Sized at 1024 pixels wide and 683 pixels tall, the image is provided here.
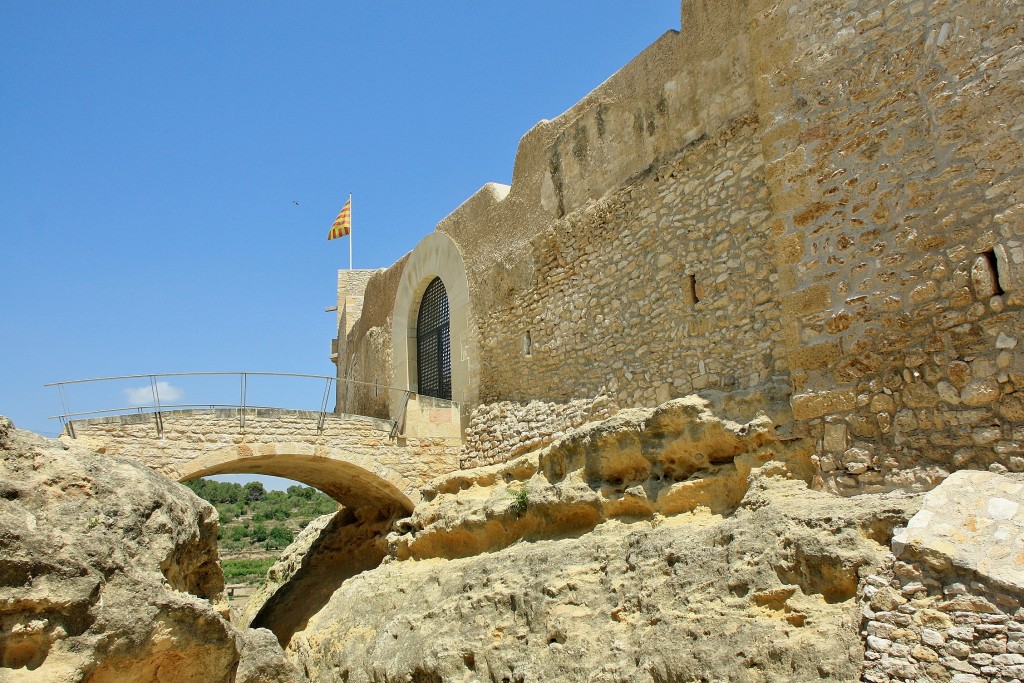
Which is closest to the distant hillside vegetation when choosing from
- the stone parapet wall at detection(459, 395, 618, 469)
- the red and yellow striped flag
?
the red and yellow striped flag

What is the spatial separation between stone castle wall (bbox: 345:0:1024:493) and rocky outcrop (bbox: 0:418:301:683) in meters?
4.63

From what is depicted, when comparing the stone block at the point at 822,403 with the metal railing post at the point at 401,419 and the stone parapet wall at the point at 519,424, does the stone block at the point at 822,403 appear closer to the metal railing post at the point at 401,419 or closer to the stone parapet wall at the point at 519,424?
the stone parapet wall at the point at 519,424

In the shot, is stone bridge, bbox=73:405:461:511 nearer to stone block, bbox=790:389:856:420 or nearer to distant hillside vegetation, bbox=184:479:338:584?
stone block, bbox=790:389:856:420

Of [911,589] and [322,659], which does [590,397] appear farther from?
[911,589]

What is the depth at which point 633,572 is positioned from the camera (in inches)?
245

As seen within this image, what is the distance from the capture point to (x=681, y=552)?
19.4 feet

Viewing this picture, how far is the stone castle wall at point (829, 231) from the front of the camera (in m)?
5.25

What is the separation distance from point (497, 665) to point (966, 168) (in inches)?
199

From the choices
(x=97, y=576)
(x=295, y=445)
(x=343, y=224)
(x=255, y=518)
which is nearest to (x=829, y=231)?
(x=97, y=576)

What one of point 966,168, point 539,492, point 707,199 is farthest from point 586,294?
point 966,168

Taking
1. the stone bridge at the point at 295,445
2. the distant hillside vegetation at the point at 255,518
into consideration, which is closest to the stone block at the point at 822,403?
the stone bridge at the point at 295,445

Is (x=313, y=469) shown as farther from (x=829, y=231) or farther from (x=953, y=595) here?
(x=953, y=595)

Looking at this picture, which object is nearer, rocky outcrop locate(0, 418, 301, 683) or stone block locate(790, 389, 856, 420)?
rocky outcrop locate(0, 418, 301, 683)

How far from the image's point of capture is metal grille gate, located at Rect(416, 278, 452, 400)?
13.4 metres
